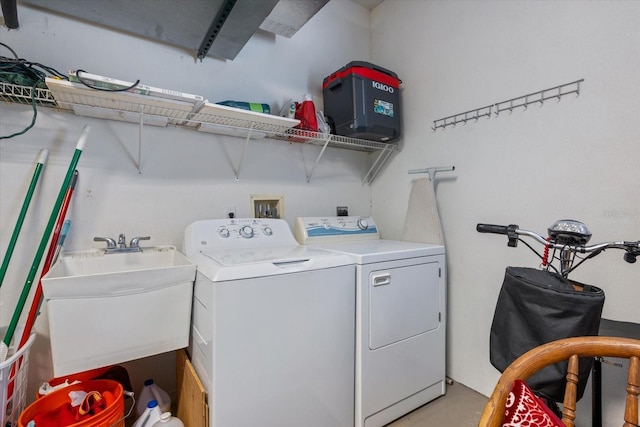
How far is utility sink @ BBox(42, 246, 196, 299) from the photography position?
110 centimetres

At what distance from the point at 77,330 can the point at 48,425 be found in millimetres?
453

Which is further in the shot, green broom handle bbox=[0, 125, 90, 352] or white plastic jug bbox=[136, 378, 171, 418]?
white plastic jug bbox=[136, 378, 171, 418]

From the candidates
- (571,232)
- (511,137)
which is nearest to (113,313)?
(571,232)

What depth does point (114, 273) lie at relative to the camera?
1.16 metres

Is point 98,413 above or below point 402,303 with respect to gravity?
below

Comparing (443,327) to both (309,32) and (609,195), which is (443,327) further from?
(309,32)

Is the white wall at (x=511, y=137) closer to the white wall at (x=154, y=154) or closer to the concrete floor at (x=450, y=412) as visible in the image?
the concrete floor at (x=450, y=412)

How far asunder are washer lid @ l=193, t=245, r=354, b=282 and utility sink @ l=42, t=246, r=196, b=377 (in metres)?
0.15

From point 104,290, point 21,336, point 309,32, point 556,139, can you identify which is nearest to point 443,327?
point 556,139

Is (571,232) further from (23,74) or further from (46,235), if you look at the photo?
(23,74)


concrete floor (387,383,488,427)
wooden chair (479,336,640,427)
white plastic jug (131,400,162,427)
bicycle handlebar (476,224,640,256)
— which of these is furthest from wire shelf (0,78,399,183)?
concrete floor (387,383,488,427)

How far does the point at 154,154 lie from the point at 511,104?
6.91 feet

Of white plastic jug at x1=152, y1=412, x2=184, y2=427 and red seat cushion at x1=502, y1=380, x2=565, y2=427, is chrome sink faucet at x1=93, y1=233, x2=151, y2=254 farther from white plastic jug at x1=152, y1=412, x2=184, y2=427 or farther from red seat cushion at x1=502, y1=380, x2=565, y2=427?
red seat cushion at x1=502, y1=380, x2=565, y2=427

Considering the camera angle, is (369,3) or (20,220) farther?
(369,3)
